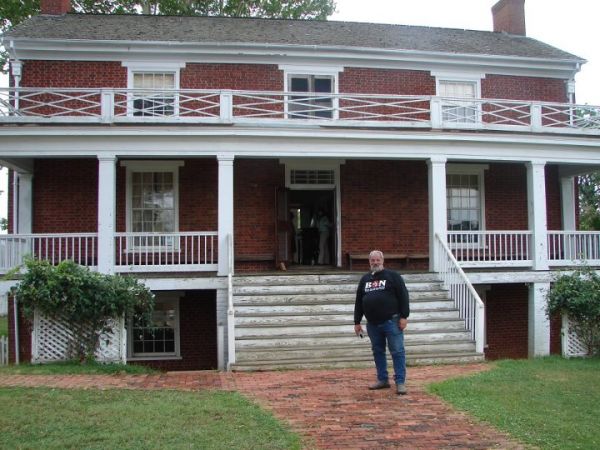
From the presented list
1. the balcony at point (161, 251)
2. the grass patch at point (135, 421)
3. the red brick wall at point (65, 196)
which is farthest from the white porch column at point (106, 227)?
the grass patch at point (135, 421)

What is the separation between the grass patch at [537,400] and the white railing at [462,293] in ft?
3.01

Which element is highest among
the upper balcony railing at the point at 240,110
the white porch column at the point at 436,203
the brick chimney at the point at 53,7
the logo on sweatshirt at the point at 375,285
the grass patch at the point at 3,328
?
the brick chimney at the point at 53,7

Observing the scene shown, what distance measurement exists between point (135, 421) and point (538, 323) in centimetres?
1022

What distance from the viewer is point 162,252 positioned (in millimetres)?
15969

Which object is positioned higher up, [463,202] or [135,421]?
[463,202]

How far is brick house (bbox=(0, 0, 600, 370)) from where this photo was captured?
44.5 feet

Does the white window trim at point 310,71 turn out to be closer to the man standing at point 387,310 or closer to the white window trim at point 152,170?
the white window trim at point 152,170

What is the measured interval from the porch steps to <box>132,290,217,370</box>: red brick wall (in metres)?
3.07

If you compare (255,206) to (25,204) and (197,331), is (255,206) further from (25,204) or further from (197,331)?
(25,204)

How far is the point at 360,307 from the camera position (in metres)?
8.81

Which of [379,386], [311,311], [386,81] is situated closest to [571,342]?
[311,311]

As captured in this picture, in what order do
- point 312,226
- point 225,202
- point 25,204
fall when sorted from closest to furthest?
point 225,202, point 25,204, point 312,226

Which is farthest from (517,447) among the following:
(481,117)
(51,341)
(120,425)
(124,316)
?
(481,117)

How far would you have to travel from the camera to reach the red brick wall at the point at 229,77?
16.7 metres
